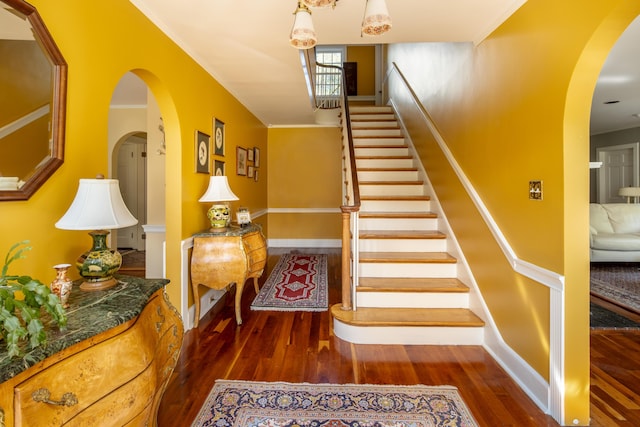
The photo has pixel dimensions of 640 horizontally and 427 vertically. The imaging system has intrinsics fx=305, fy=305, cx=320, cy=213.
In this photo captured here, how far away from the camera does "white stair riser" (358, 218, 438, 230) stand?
133 inches

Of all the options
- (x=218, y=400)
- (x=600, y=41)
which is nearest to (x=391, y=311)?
(x=218, y=400)

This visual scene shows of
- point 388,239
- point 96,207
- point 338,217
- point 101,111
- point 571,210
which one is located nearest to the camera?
point 96,207

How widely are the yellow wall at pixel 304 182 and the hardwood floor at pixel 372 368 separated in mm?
3515

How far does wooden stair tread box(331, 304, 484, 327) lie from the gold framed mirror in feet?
6.77

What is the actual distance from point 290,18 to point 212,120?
1.42m

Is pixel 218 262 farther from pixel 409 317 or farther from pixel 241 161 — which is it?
pixel 241 161

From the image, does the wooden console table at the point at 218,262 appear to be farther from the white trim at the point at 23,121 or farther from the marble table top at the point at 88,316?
the white trim at the point at 23,121

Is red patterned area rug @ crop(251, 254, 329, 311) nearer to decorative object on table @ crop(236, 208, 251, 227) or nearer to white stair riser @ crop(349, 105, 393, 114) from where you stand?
decorative object on table @ crop(236, 208, 251, 227)

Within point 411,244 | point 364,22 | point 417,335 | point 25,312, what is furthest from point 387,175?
point 25,312

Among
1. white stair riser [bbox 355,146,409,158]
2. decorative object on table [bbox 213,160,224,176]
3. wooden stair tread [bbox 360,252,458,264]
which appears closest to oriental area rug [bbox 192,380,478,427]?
wooden stair tread [bbox 360,252,458,264]

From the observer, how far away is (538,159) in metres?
1.74

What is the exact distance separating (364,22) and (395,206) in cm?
249

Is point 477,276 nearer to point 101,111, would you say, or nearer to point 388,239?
point 388,239

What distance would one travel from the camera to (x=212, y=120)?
314 cm
